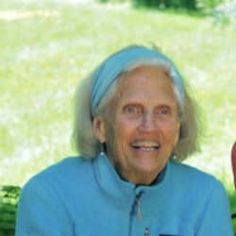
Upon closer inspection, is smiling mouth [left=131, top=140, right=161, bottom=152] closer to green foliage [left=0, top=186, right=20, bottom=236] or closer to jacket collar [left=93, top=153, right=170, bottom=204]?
jacket collar [left=93, top=153, right=170, bottom=204]

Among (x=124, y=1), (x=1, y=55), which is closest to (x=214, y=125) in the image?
(x=1, y=55)

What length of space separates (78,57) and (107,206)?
24.6ft

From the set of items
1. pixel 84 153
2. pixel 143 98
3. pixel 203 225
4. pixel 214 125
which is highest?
pixel 143 98

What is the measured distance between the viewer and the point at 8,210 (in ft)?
17.3

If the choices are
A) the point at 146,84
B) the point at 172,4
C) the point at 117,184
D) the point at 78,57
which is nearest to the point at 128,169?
the point at 117,184

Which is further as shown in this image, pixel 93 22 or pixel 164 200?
pixel 93 22

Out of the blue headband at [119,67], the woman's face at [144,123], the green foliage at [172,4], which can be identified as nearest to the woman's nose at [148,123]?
the woman's face at [144,123]

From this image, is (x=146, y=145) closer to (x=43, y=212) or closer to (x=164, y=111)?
(x=164, y=111)

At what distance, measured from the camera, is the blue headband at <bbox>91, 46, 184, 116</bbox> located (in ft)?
10.7

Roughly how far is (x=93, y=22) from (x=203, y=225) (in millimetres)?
8487

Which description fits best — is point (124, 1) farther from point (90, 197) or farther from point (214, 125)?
point (90, 197)

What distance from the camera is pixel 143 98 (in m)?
3.23

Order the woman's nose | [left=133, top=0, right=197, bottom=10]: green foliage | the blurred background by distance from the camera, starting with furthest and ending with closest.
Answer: [left=133, top=0, right=197, bottom=10]: green foliage
the blurred background
the woman's nose

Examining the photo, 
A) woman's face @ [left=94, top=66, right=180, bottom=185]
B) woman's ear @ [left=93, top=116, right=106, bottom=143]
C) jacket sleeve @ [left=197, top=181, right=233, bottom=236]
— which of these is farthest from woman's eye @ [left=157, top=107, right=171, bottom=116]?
jacket sleeve @ [left=197, top=181, right=233, bottom=236]
